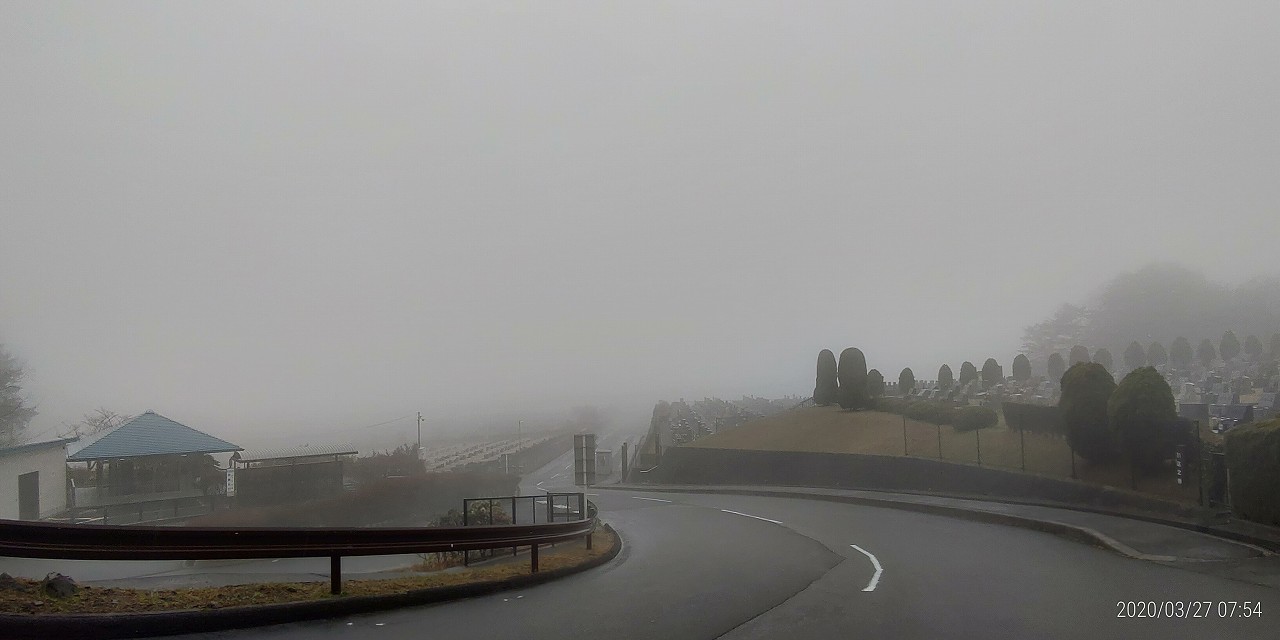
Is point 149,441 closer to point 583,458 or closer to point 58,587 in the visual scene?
point 58,587

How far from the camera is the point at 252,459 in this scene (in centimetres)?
1680

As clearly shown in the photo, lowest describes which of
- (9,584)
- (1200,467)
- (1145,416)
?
(1200,467)

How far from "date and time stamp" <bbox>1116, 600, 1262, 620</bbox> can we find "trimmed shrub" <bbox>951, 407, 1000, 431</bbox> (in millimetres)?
17798

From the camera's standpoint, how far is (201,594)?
7852 millimetres


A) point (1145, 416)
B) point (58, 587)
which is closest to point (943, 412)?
point (1145, 416)

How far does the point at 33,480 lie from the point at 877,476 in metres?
23.6

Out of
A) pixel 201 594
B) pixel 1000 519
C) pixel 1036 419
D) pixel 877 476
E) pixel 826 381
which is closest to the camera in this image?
pixel 201 594

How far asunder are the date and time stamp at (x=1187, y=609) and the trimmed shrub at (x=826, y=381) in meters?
34.5

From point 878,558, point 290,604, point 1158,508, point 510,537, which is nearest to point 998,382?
point 1158,508

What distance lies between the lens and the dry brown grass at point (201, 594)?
6.61 m

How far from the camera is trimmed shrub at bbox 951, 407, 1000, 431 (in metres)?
26.5

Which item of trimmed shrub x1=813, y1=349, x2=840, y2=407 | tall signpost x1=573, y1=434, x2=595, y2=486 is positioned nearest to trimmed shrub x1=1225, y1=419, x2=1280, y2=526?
tall signpost x1=573, y1=434, x2=595, y2=486

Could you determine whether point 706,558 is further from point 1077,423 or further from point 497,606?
point 1077,423

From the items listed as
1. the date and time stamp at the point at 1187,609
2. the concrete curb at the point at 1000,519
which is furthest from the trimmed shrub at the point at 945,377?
the date and time stamp at the point at 1187,609
